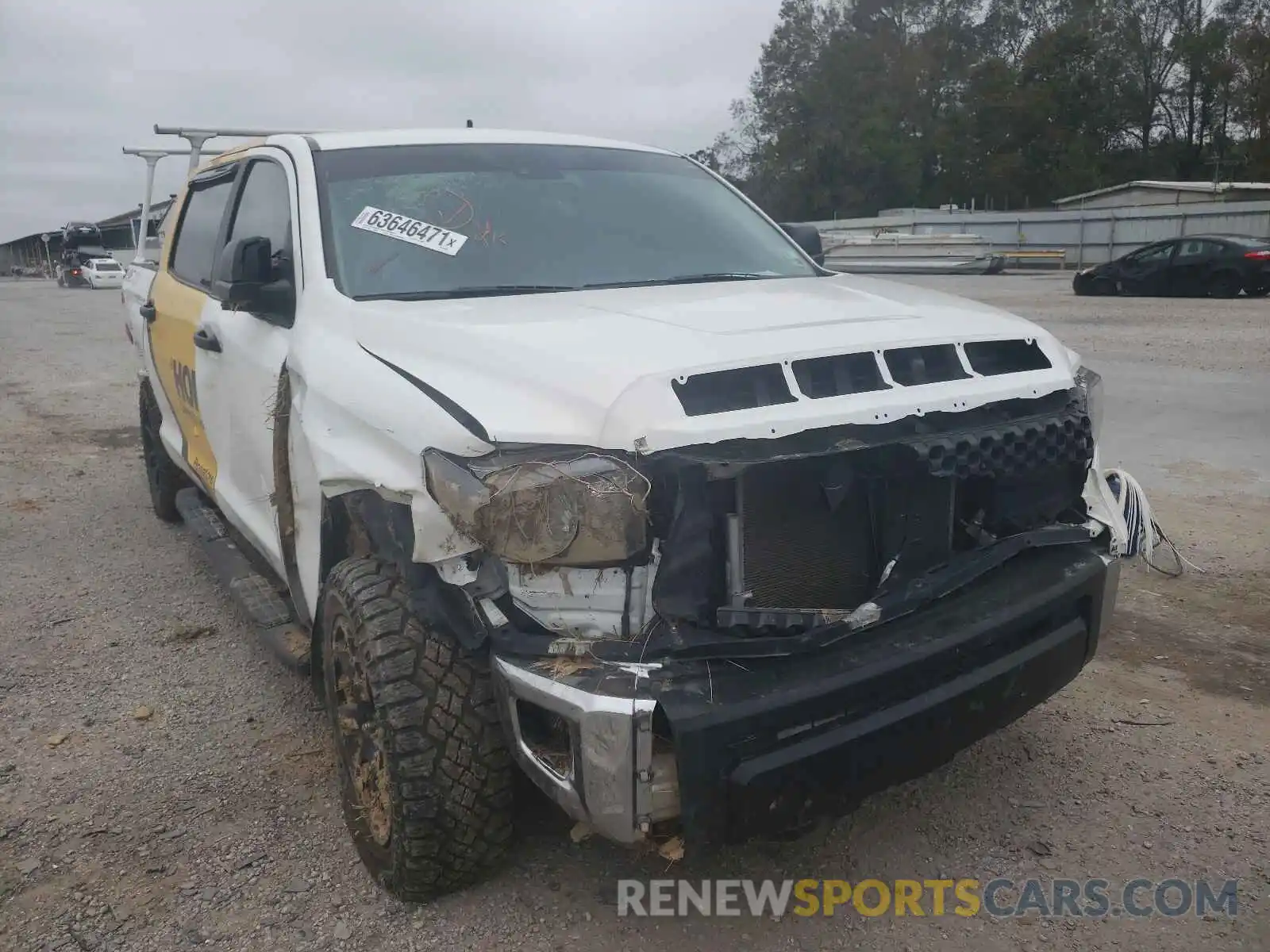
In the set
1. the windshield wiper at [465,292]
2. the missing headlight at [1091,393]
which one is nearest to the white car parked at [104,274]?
the windshield wiper at [465,292]

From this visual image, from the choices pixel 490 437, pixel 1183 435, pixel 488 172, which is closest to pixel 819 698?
pixel 490 437

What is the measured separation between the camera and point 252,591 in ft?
12.2

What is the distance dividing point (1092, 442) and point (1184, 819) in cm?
107

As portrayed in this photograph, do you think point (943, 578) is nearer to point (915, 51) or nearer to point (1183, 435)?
point (1183, 435)

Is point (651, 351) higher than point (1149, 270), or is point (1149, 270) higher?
point (1149, 270)

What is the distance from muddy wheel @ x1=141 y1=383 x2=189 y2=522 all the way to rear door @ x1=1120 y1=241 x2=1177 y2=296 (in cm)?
2016

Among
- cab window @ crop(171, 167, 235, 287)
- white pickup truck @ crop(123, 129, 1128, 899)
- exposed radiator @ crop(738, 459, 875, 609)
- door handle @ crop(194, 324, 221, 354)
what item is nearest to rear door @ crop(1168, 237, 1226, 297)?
white pickup truck @ crop(123, 129, 1128, 899)

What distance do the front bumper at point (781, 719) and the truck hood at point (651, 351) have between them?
48 cm

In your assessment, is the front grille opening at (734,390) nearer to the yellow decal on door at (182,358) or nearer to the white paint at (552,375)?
the white paint at (552,375)

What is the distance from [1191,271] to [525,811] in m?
21.3

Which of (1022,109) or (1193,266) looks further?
(1022,109)

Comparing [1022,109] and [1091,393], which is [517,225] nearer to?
[1091,393]

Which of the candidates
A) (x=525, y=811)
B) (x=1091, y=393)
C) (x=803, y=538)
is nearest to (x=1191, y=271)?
(x=1091, y=393)

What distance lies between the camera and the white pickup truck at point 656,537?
210 cm
